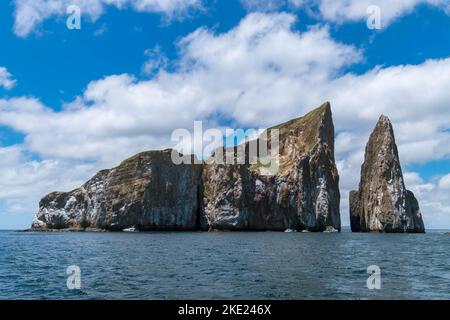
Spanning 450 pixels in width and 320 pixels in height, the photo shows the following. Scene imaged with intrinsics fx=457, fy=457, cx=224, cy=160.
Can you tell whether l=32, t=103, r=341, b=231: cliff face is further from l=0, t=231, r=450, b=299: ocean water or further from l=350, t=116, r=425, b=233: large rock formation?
l=0, t=231, r=450, b=299: ocean water

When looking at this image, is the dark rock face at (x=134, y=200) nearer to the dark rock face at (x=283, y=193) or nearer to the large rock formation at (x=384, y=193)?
the dark rock face at (x=283, y=193)

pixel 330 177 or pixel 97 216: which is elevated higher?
pixel 330 177

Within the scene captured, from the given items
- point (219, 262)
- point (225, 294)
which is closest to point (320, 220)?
point (219, 262)

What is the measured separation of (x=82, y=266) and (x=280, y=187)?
427 ft

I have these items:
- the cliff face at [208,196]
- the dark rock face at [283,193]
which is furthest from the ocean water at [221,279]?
the dark rock face at [283,193]

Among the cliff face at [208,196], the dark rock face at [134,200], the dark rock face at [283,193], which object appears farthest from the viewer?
the dark rock face at [283,193]

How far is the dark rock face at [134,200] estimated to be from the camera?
154 meters

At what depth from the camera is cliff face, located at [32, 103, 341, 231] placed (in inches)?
6142

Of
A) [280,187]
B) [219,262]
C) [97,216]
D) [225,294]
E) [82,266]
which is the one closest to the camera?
[225,294]

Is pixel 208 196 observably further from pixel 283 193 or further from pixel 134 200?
pixel 134 200

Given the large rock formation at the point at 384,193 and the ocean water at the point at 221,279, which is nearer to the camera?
the ocean water at the point at 221,279

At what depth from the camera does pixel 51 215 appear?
16412cm
